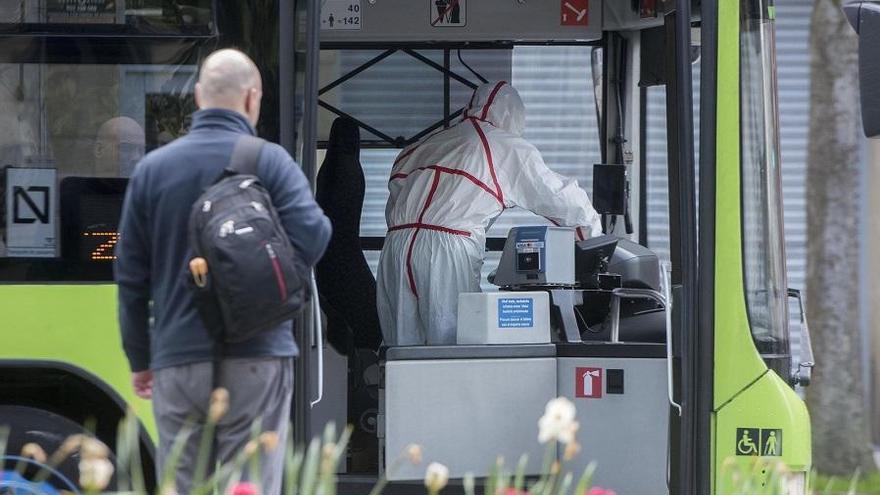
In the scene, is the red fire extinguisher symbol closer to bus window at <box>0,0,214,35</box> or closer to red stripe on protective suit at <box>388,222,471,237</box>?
red stripe on protective suit at <box>388,222,471,237</box>

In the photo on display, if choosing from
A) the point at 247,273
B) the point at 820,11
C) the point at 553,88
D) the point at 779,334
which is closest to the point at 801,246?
the point at 820,11

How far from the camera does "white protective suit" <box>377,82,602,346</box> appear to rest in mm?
6109

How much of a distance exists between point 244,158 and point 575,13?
11.2 ft

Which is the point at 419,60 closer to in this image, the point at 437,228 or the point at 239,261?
the point at 437,228

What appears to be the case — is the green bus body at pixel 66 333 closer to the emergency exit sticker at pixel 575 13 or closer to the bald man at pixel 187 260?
the bald man at pixel 187 260

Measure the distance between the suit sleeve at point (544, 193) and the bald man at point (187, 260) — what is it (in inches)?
79.4

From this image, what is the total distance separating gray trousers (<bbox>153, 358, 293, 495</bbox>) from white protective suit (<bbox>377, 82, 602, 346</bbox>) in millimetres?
1905

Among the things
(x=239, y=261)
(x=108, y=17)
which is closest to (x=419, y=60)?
(x=108, y=17)

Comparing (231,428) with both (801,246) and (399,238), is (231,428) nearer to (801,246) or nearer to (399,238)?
(399,238)

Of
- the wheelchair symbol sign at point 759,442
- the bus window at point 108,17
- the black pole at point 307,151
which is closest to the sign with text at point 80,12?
the bus window at point 108,17

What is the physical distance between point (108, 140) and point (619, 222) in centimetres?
294

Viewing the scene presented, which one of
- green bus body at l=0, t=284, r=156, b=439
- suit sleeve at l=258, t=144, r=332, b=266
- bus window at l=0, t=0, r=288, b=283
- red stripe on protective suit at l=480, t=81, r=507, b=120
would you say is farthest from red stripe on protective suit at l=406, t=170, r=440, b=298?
suit sleeve at l=258, t=144, r=332, b=266

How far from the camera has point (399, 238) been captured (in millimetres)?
6328

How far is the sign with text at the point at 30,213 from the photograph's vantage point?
198 inches
